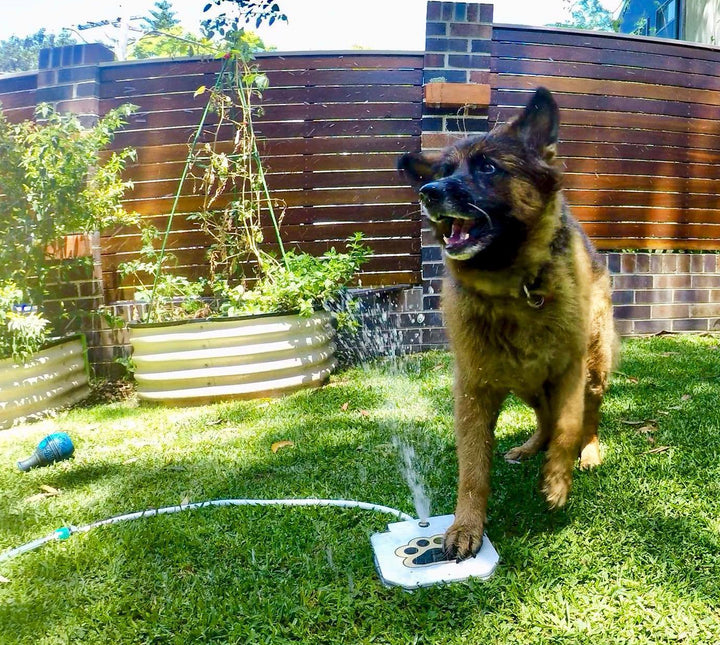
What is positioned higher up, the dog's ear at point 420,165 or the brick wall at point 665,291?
the dog's ear at point 420,165

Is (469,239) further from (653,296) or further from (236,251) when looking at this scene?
(653,296)

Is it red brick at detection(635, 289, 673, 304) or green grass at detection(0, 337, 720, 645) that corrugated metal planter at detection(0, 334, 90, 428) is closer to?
green grass at detection(0, 337, 720, 645)

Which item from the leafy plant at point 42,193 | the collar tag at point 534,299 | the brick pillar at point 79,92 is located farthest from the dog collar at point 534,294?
the brick pillar at point 79,92

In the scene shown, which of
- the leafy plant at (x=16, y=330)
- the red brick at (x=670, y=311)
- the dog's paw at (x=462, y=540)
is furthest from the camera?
the red brick at (x=670, y=311)

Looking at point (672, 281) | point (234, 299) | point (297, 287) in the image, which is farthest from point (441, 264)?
point (672, 281)

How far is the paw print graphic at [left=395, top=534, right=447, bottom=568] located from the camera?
2.01m

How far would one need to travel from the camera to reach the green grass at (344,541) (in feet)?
5.71

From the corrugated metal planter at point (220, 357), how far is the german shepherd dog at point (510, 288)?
2.38m

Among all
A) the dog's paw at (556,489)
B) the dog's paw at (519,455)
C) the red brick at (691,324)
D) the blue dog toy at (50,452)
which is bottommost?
the blue dog toy at (50,452)

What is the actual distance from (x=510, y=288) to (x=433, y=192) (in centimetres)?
50

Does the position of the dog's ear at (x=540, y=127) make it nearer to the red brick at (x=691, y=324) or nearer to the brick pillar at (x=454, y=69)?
the brick pillar at (x=454, y=69)

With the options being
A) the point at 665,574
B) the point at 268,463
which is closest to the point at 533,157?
→ the point at 665,574

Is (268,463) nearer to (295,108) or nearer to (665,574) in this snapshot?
(665,574)

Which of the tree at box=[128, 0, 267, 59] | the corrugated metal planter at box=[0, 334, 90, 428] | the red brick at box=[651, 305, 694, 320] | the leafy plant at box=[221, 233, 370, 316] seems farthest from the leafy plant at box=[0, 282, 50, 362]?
the red brick at box=[651, 305, 694, 320]
